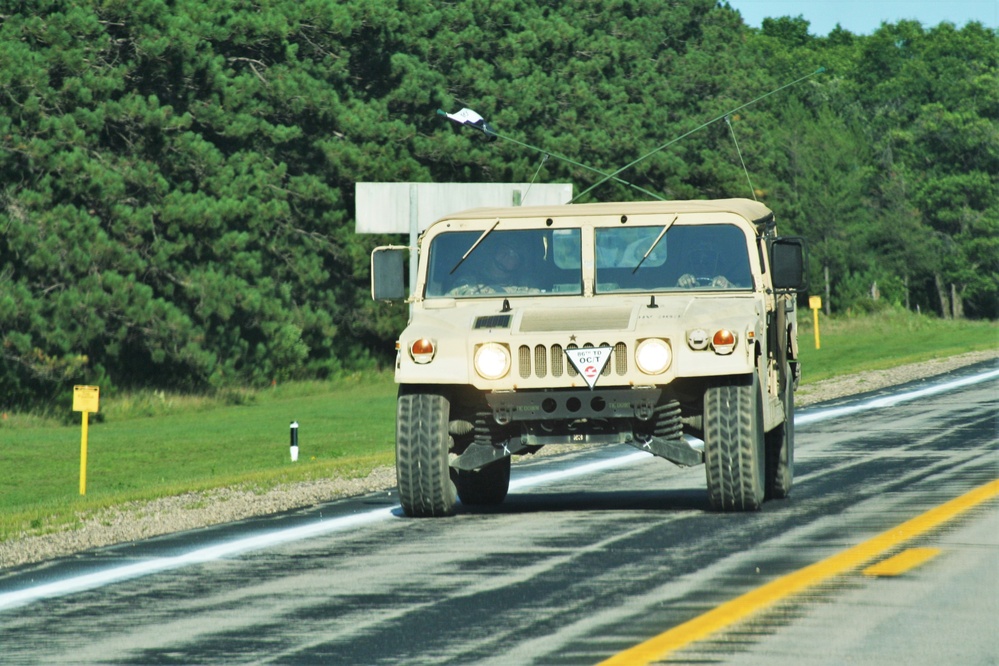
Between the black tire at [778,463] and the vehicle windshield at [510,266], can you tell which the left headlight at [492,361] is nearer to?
the vehicle windshield at [510,266]

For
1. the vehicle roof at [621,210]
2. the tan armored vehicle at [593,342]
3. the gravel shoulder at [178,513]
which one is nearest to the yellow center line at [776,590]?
the tan armored vehicle at [593,342]

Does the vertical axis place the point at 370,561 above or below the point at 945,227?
below

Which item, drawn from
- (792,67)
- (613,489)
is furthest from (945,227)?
(613,489)

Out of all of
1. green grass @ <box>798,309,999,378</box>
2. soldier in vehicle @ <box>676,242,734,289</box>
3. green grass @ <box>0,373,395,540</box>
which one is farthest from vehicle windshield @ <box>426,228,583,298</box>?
green grass @ <box>798,309,999,378</box>

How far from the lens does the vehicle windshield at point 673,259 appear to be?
12312 millimetres

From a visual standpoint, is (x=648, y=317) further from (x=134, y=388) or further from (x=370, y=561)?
(x=134, y=388)

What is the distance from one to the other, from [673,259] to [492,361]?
180cm

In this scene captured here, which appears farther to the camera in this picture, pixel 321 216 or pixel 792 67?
pixel 792 67

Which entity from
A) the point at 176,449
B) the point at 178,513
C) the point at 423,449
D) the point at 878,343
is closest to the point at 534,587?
the point at 423,449

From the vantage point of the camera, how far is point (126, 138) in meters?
42.0

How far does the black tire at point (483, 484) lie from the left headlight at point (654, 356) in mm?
2142

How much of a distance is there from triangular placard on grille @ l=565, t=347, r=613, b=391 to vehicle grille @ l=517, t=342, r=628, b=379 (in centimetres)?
3

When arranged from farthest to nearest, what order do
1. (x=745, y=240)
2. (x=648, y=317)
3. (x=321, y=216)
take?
(x=321, y=216) → (x=745, y=240) → (x=648, y=317)

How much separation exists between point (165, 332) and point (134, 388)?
1.87 meters
